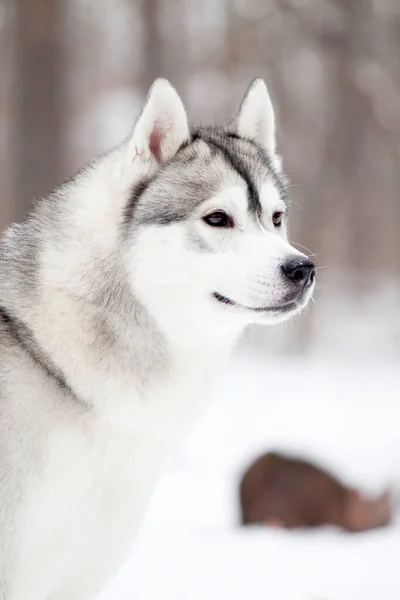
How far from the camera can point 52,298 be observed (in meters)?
2.61

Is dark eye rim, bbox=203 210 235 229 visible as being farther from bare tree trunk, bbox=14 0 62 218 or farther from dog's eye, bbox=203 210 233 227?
bare tree trunk, bbox=14 0 62 218

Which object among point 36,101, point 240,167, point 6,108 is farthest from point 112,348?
point 6,108

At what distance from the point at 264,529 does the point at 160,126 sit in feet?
9.06

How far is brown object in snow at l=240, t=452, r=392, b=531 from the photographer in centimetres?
471

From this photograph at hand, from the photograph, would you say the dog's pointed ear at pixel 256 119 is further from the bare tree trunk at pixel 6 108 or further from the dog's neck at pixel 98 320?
the bare tree trunk at pixel 6 108

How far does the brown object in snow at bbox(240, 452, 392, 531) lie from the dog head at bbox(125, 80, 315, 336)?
2.41 metres

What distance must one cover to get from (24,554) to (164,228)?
3.66ft

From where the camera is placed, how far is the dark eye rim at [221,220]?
2.63m

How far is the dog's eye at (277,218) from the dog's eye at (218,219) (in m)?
0.29

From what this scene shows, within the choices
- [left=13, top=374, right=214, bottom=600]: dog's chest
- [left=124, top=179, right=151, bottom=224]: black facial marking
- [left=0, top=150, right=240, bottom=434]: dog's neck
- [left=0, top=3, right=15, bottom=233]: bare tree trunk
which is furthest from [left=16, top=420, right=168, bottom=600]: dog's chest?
[left=0, top=3, right=15, bottom=233]: bare tree trunk

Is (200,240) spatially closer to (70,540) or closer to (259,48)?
(70,540)

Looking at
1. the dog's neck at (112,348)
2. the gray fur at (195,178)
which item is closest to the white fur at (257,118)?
the gray fur at (195,178)

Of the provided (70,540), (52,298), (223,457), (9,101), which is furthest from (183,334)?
(9,101)

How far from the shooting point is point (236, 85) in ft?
34.8
